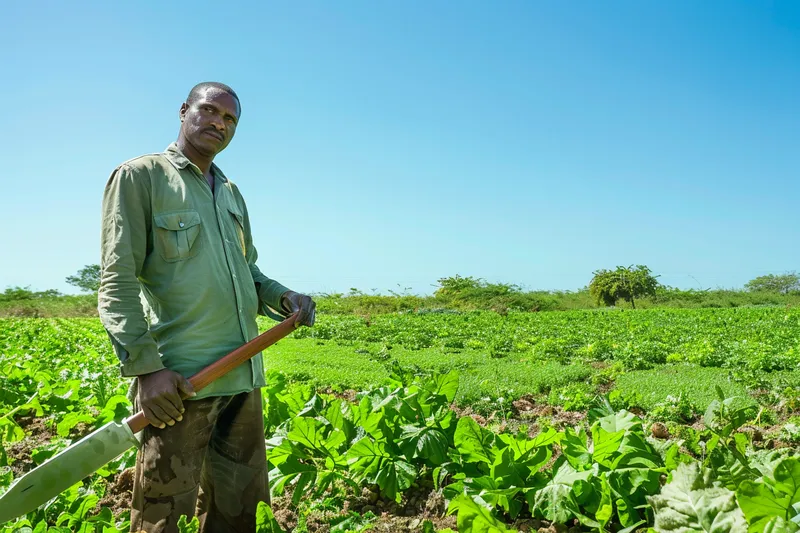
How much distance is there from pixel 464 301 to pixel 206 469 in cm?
2818

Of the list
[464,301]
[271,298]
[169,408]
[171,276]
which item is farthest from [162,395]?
[464,301]

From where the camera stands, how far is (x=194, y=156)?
8.56 feet

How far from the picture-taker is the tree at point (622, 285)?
32.6m

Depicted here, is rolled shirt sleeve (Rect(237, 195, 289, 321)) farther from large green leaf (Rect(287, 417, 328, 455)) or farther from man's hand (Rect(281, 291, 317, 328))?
large green leaf (Rect(287, 417, 328, 455))

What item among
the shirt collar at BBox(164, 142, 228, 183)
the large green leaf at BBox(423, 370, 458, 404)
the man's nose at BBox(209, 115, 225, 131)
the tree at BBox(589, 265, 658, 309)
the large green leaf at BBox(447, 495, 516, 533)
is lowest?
the large green leaf at BBox(447, 495, 516, 533)

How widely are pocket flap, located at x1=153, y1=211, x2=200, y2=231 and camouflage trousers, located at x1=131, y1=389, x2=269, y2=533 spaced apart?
690 mm

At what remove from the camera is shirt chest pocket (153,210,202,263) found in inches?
93.3

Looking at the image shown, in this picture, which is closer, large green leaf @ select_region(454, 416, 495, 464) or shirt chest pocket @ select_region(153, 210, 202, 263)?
shirt chest pocket @ select_region(153, 210, 202, 263)

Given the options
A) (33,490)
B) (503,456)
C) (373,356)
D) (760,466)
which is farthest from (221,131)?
(373,356)

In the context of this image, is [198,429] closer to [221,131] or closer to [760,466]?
[221,131]

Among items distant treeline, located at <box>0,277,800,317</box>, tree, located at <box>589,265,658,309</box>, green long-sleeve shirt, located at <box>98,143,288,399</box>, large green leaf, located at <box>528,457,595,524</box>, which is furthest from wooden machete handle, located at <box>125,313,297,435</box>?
tree, located at <box>589,265,658,309</box>

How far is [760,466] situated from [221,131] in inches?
95.9

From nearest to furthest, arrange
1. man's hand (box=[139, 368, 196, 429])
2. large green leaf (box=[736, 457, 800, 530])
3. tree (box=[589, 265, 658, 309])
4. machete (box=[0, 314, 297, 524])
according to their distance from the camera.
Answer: large green leaf (box=[736, 457, 800, 530])
machete (box=[0, 314, 297, 524])
man's hand (box=[139, 368, 196, 429])
tree (box=[589, 265, 658, 309])

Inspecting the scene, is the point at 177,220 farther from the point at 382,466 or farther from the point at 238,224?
the point at 382,466
